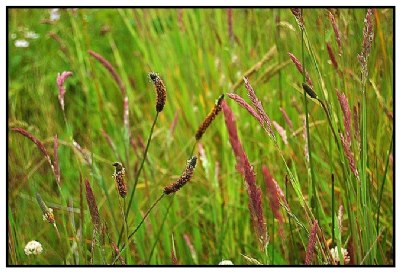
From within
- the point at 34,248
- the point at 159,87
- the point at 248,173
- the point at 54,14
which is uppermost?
the point at 54,14

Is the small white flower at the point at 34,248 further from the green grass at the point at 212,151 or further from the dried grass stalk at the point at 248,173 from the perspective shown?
the dried grass stalk at the point at 248,173

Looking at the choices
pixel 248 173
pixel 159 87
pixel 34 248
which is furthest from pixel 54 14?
pixel 248 173

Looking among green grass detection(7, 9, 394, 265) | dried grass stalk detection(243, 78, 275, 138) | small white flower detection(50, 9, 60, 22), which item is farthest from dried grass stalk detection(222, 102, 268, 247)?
small white flower detection(50, 9, 60, 22)

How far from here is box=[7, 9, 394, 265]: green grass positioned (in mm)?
1003

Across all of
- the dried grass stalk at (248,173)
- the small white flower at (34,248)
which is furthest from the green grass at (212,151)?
the dried grass stalk at (248,173)

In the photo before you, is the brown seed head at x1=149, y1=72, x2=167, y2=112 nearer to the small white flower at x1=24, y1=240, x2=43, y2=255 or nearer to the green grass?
the green grass

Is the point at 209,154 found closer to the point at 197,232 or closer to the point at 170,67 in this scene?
the point at 197,232

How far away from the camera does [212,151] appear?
1582 mm

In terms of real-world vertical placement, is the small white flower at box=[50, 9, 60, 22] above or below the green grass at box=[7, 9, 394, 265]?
above

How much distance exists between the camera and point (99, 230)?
2.43 feet

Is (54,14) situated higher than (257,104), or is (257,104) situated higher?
(54,14)

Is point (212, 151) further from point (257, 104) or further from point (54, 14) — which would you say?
point (54, 14)

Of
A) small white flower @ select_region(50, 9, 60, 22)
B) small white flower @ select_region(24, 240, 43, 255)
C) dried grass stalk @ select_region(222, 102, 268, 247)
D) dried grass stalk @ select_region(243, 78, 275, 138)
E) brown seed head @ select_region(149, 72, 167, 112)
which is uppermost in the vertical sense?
small white flower @ select_region(50, 9, 60, 22)
